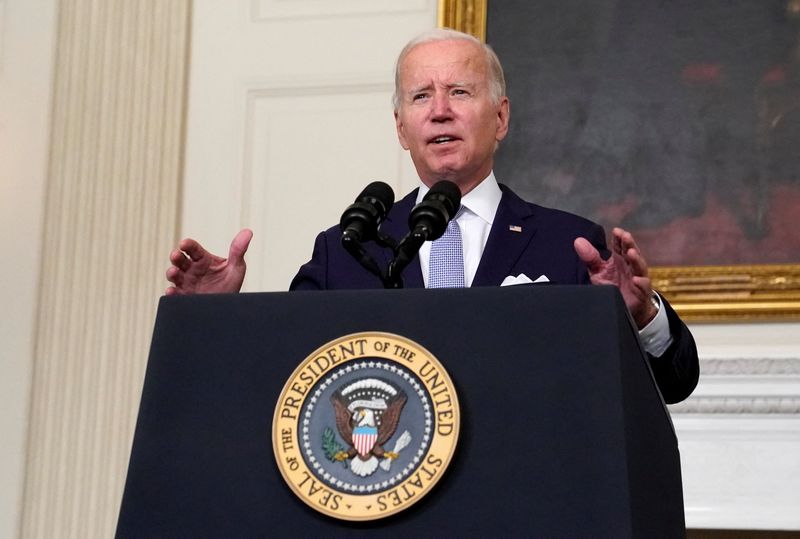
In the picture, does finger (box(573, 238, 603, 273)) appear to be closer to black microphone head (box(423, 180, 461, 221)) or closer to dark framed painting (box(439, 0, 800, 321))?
black microphone head (box(423, 180, 461, 221))

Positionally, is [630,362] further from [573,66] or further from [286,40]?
[286,40]

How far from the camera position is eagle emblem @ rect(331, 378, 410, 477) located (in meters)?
1.77

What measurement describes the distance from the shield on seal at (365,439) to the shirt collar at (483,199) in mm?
1287

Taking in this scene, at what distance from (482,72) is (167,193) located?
9.16ft

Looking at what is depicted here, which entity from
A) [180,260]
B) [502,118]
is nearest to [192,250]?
[180,260]

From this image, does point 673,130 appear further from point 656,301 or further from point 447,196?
point 447,196

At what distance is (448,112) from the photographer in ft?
10.1

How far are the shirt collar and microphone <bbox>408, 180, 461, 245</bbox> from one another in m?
0.85

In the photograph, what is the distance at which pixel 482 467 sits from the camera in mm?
1764

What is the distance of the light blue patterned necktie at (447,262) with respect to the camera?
2.78 meters

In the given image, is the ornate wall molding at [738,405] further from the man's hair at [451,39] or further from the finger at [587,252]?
the finger at [587,252]

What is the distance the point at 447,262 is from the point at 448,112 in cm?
44

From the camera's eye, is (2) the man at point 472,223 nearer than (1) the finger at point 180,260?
No

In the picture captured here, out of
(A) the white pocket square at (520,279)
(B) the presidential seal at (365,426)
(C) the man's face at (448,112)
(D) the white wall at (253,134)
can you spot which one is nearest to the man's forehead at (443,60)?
(C) the man's face at (448,112)
